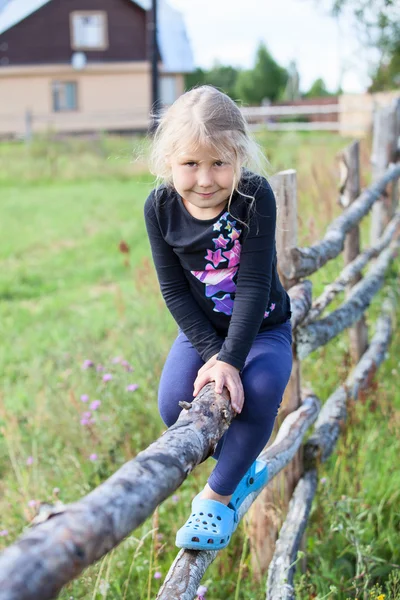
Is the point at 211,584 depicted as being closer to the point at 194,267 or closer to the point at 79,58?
the point at 194,267

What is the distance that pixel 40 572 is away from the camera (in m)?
0.92

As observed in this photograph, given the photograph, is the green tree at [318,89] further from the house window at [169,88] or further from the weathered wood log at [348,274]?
the weathered wood log at [348,274]

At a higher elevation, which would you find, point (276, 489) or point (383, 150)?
point (383, 150)

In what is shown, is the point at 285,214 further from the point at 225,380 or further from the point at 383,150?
the point at 383,150

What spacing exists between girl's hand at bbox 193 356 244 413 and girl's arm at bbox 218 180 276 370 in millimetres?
32

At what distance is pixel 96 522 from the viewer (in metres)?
1.04

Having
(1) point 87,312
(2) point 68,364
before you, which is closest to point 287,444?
(2) point 68,364

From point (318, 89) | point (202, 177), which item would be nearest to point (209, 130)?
point (202, 177)

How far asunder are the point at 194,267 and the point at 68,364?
2.91 metres

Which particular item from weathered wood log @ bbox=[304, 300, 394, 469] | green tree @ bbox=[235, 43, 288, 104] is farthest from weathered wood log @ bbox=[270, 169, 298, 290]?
green tree @ bbox=[235, 43, 288, 104]

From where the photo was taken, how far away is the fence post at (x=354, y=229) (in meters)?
4.22

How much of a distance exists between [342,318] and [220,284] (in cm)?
137

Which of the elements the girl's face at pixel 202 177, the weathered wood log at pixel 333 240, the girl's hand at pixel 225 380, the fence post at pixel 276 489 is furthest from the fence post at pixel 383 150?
the girl's hand at pixel 225 380

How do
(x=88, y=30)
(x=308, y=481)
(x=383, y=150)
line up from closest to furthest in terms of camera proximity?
(x=308, y=481)
(x=383, y=150)
(x=88, y=30)
